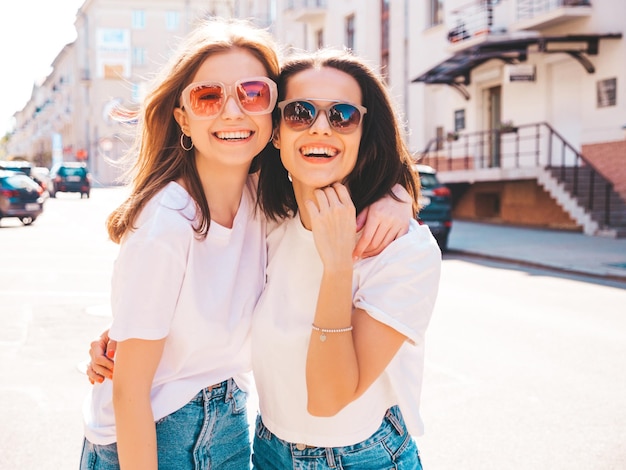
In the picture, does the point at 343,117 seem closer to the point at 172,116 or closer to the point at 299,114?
the point at 299,114

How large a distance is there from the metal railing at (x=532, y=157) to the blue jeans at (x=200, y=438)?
55.3ft

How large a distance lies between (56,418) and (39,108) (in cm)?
11230

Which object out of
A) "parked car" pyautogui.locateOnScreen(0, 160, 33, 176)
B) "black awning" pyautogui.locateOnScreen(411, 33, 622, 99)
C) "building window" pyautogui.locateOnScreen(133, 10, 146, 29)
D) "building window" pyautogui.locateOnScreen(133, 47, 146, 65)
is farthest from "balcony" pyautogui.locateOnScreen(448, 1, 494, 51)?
"building window" pyautogui.locateOnScreen(133, 10, 146, 29)

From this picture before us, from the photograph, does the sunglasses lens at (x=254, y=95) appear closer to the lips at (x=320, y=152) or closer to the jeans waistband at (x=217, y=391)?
the lips at (x=320, y=152)

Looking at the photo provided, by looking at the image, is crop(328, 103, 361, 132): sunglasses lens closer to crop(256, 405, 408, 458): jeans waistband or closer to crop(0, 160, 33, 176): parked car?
crop(256, 405, 408, 458): jeans waistband

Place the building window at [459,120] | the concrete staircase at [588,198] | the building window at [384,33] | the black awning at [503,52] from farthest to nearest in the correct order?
the building window at [384,33] < the building window at [459,120] < the black awning at [503,52] < the concrete staircase at [588,198]

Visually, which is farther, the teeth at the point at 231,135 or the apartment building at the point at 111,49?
the apartment building at the point at 111,49

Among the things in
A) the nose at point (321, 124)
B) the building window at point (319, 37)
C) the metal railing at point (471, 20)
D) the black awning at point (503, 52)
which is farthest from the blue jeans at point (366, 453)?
the building window at point (319, 37)

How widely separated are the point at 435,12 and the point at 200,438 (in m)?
26.8

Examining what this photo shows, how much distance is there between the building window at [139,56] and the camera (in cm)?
6956

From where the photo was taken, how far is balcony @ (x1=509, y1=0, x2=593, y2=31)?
19312mm

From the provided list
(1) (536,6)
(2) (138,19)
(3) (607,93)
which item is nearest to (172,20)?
(2) (138,19)

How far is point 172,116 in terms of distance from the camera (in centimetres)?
211

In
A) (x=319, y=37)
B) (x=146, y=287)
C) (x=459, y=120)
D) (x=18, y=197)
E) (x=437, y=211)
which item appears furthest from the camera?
(x=319, y=37)
